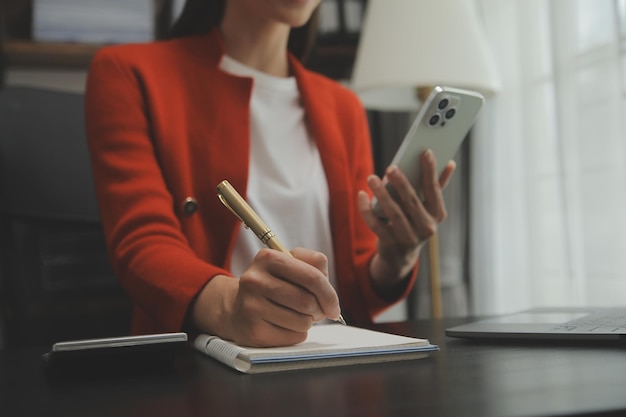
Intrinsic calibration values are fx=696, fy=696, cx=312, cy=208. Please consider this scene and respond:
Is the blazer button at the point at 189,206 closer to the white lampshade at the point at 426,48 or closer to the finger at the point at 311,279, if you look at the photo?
the finger at the point at 311,279

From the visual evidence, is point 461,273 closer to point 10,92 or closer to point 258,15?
point 258,15

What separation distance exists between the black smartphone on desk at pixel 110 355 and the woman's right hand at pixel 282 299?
0.06 meters

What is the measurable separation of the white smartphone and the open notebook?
32 centimetres

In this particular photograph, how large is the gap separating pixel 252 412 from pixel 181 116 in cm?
73

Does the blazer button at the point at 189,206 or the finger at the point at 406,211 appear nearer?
the finger at the point at 406,211

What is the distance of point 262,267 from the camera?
533mm

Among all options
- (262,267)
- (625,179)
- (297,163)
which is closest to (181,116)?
(297,163)

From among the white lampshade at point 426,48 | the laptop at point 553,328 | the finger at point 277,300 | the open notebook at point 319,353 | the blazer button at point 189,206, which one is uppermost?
the white lampshade at point 426,48

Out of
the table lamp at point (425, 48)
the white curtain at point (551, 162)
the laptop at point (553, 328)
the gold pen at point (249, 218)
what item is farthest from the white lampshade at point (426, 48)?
the gold pen at point (249, 218)

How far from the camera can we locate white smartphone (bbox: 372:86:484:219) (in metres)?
0.81

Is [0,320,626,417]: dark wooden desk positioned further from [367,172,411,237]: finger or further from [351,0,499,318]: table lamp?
[351,0,499,318]: table lamp

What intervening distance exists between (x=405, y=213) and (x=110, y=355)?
501 millimetres

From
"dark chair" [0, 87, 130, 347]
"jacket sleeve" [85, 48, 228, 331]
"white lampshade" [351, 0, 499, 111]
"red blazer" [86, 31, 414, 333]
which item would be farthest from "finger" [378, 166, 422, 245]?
"white lampshade" [351, 0, 499, 111]

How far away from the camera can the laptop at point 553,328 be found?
0.56 metres
